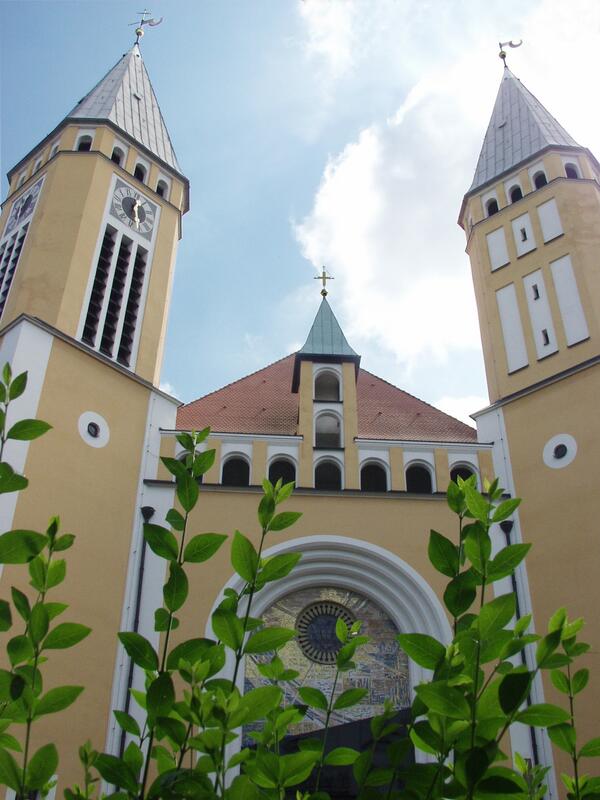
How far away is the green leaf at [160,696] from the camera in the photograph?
4.68ft

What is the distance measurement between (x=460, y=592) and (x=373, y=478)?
523 inches

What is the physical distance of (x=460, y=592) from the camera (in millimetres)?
1528

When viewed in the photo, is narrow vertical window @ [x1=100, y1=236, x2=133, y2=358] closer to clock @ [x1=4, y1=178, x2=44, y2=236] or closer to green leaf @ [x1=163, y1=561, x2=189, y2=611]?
clock @ [x1=4, y1=178, x2=44, y2=236]

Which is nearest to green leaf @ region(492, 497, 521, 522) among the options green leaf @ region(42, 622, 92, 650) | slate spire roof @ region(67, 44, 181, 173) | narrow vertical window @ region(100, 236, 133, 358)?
green leaf @ region(42, 622, 92, 650)

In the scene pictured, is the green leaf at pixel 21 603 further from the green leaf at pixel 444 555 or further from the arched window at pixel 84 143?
Result: the arched window at pixel 84 143

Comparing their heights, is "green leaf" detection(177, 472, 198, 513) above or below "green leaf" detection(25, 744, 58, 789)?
above

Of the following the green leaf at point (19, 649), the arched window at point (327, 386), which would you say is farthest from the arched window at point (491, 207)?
the green leaf at point (19, 649)

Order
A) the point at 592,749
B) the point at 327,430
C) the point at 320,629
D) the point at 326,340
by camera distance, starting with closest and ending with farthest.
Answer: the point at 592,749 < the point at 320,629 < the point at 327,430 < the point at 326,340

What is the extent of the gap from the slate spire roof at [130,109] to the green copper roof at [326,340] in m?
5.66

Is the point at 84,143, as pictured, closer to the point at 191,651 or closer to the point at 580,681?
the point at 191,651

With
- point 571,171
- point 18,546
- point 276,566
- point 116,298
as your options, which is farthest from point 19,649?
point 571,171

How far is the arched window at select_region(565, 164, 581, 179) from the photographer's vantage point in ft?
58.4

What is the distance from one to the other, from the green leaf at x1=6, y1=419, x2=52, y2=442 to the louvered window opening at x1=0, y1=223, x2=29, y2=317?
14.0m

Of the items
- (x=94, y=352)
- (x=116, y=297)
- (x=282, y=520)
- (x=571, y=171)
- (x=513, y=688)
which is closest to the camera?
(x=513, y=688)
